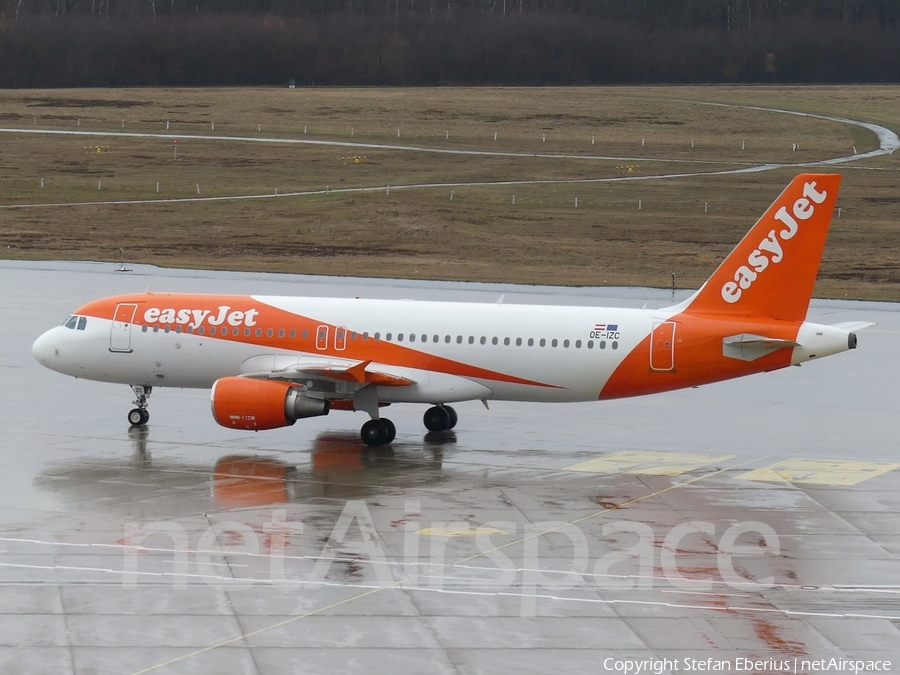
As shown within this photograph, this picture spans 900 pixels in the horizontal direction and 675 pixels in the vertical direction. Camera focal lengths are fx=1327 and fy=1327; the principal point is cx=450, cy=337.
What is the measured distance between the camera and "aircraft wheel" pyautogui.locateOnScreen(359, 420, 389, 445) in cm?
3756

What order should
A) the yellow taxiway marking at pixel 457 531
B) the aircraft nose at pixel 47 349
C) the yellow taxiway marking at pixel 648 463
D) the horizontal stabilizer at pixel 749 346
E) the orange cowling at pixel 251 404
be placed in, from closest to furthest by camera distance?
the yellow taxiway marking at pixel 457 531
the yellow taxiway marking at pixel 648 463
the horizontal stabilizer at pixel 749 346
the orange cowling at pixel 251 404
the aircraft nose at pixel 47 349

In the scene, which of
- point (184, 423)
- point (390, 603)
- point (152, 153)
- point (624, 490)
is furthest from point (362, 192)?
point (390, 603)

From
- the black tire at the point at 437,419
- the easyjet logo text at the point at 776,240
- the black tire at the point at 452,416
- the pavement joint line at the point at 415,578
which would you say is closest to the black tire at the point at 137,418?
the black tire at the point at 437,419

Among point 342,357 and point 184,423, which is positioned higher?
point 342,357

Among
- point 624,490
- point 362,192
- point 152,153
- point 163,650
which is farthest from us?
point 152,153

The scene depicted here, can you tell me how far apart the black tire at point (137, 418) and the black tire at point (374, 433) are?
7298 millimetres

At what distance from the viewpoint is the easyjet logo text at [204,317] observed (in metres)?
38.9

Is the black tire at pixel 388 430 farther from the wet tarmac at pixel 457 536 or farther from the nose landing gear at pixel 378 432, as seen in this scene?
the wet tarmac at pixel 457 536

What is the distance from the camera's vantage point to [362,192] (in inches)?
4141

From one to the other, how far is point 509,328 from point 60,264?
45.7m

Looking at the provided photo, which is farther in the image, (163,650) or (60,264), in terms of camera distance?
(60,264)

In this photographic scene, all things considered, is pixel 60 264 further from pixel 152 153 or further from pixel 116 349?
pixel 152 153

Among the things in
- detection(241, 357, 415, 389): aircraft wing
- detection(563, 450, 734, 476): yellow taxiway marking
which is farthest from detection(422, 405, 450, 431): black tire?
detection(563, 450, 734, 476): yellow taxiway marking

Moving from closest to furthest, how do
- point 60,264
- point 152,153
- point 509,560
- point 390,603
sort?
1. point 390,603
2. point 509,560
3. point 60,264
4. point 152,153
